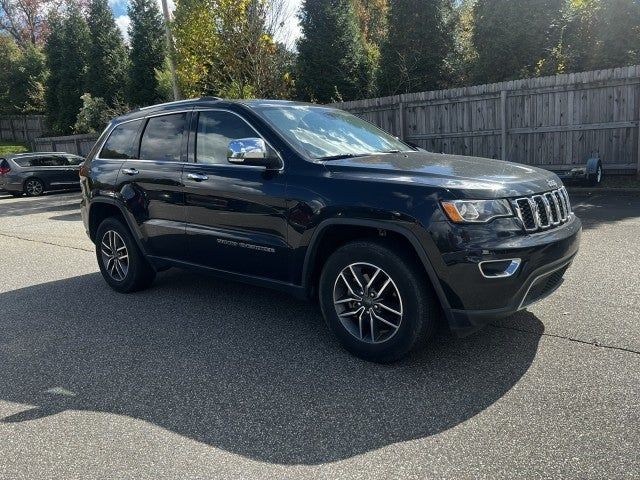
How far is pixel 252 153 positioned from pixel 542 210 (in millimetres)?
2035

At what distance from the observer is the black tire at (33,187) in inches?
768

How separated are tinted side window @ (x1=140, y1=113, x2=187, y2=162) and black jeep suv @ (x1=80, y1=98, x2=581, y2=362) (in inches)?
0.7

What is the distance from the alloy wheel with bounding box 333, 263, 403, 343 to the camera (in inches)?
147

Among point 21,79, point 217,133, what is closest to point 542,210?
point 217,133

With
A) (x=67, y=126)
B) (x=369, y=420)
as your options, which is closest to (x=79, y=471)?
(x=369, y=420)

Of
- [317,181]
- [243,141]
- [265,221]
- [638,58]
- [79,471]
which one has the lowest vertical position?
[79,471]

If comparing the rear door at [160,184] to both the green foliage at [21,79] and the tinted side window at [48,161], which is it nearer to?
the tinted side window at [48,161]

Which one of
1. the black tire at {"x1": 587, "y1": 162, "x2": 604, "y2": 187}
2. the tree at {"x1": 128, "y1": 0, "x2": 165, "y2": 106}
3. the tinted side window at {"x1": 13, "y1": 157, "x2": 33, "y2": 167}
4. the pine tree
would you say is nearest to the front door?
the black tire at {"x1": 587, "y1": 162, "x2": 604, "y2": 187}

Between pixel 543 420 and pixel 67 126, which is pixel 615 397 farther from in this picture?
pixel 67 126

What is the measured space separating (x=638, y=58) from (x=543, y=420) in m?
12.0

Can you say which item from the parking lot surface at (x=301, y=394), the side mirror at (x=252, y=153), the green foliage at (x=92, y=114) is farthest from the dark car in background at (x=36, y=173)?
the side mirror at (x=252, y=153)

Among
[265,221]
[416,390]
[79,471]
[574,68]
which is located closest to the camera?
[79,471]

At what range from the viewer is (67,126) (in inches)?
1233

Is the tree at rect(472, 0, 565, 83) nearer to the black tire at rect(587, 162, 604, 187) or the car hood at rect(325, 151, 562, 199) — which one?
the black tire at rect(587, 162, 604, 187)
